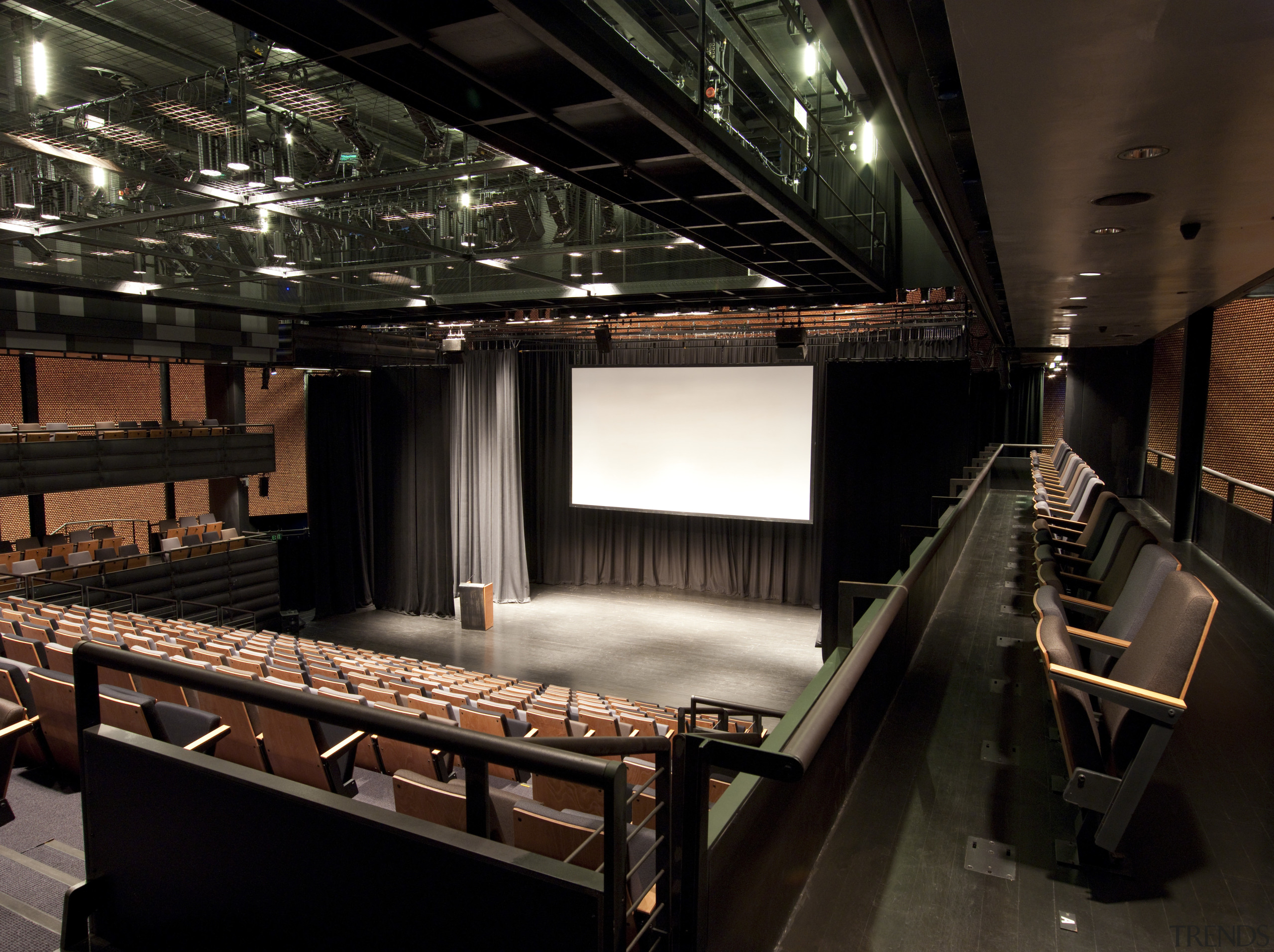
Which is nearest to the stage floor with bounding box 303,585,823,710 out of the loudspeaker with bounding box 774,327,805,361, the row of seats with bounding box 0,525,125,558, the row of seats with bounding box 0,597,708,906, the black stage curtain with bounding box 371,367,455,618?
the black stage curtain with bounding box 371,367,455,618

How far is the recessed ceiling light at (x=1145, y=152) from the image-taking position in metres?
3.08

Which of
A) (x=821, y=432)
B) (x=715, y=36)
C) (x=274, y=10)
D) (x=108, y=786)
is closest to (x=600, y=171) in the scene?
(x=715, y=36)

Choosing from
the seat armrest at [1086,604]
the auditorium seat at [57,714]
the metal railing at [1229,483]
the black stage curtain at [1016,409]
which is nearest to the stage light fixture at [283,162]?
the auditorium seat at [57,714]

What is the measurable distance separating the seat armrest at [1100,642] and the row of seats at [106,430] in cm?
1439

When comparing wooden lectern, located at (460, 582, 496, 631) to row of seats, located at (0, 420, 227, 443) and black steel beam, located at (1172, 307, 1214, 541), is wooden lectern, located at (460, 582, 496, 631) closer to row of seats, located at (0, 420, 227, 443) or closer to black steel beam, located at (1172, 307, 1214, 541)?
row of seats, located at (0, 420, 227, 443)

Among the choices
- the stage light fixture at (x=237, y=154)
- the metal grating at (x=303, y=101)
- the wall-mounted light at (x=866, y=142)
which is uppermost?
the wall-mounted light at (x=866, y=142)

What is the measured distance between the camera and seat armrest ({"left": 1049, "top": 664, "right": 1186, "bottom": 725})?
1967 millimetres

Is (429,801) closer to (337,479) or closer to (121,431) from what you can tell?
(121,431)

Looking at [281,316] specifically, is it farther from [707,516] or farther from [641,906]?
[641,906]

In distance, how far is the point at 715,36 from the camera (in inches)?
206

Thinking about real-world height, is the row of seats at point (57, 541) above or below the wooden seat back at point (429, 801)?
below

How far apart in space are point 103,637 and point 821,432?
36.4ft

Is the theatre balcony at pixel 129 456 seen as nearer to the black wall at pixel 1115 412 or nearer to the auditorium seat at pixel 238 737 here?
the auditorium seat at pixel 238 737

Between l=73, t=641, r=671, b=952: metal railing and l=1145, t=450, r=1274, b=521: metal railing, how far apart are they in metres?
6.18
